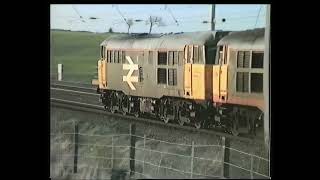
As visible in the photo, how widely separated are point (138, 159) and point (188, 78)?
0.77 meters

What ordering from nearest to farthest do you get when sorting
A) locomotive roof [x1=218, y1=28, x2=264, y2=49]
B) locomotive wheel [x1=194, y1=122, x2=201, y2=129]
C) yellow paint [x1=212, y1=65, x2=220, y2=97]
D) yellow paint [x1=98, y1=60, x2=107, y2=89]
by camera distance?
locomotive roof [x1=218, y1=28, x2=264, y2=49] → yellow paint [x1=212, y1=65, x2=220, y2=97] → locomotive wheel [x1=194, y1=122, x2=201, y2=129] → yellow paint [x1=98, y1=60, x2=107, y2=89]

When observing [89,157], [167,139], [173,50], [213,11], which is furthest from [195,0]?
[89,157]

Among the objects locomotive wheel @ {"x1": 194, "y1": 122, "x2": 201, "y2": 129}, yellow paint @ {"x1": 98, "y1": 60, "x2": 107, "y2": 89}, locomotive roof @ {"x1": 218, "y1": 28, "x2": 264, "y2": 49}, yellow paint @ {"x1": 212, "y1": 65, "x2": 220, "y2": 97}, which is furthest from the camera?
yellow paint @ {"x1": 98, "y1": 60, "x2": 107, "y2": 89}

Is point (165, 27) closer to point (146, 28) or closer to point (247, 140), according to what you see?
point (146, 28)

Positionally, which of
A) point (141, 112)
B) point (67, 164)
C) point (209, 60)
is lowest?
point (67, 164)

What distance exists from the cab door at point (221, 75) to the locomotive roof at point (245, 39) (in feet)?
0.20

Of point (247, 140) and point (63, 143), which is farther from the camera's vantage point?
point (63, 143)

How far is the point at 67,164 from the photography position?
14.2 ft

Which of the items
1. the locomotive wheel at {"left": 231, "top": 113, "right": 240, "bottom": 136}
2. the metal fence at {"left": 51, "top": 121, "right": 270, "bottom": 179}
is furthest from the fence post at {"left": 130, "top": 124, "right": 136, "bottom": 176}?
the locomotive wheel at {"left": 231, "top": 113, "right": 240, "bottom": 136}

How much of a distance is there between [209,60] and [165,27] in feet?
1.42

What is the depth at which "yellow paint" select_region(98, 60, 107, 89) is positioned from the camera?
4227 millimetres

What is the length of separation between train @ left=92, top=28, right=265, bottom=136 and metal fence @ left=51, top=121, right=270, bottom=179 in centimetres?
19

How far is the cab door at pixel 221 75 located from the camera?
13.1ft

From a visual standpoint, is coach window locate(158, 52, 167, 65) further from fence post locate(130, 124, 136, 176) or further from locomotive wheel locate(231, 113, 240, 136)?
locomotive wheel locate(231, 113, 240, 136)
